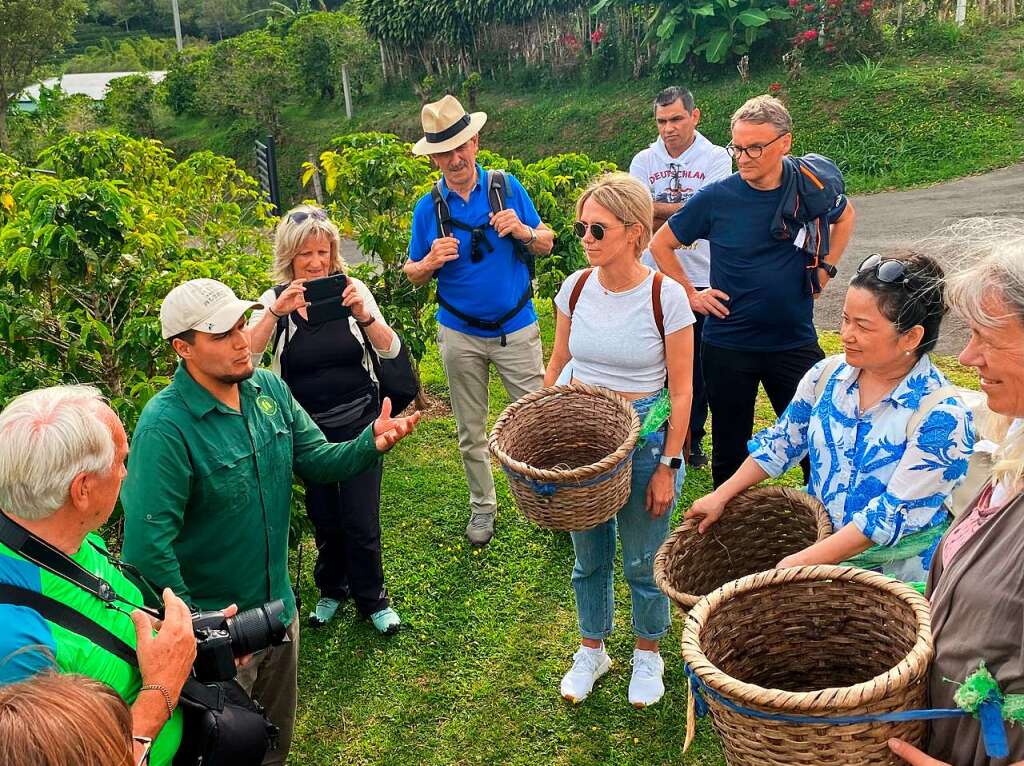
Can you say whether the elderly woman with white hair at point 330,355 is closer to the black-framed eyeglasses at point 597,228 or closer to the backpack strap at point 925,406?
the black-framed eyeglasses at point 597,228

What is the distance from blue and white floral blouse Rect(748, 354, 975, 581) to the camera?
262 cm

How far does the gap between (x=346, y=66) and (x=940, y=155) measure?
17.6 m

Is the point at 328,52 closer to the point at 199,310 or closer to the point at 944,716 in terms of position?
the point at 199,310

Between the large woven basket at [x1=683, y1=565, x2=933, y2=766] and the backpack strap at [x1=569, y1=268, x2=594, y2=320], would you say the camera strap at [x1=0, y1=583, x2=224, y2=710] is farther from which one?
the backpack strap at [x1=569, y1=268, x2=594, y2=320]

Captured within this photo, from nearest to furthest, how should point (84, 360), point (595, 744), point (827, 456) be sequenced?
point (827, 456) → point (595, 744) → point (84, 360)

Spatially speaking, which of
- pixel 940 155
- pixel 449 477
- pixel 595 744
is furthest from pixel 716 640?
pixel 940 155

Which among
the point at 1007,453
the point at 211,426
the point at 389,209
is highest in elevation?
the point at 1007,453

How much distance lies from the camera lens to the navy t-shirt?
8.67ft

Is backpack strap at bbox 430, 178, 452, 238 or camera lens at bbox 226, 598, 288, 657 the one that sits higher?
backpack strap at bbox 430, 178, 452, 238

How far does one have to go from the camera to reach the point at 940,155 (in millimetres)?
13789

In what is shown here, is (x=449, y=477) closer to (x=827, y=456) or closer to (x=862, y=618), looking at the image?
(x=827, y=456)

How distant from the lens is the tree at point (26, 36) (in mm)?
26391

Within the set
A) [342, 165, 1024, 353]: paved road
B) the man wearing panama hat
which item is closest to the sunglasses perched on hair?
the man wearing panama hat

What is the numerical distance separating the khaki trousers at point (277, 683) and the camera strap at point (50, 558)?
108 cm
